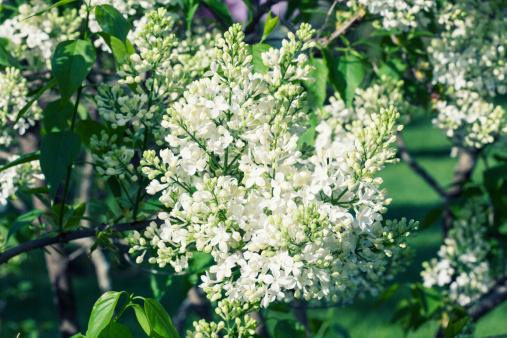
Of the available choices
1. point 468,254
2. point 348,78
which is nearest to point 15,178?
point 348,78

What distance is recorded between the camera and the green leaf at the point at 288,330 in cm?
162

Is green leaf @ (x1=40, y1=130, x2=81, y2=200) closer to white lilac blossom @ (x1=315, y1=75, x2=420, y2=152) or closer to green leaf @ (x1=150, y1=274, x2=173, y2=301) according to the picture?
green leaf @ (x1=150, y1=274, x2=173, y2=301)

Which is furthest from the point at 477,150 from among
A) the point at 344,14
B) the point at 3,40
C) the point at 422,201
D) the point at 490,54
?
the point at 422,201

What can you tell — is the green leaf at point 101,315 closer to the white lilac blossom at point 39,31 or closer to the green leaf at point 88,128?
the green leaf at point 88,128

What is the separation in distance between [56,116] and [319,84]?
2.70 ft

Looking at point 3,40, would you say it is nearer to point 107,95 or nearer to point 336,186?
point 107,95

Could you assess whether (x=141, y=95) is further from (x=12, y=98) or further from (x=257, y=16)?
(x=257, y=16)

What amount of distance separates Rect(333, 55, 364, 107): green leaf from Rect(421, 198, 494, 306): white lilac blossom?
1207 millimetres

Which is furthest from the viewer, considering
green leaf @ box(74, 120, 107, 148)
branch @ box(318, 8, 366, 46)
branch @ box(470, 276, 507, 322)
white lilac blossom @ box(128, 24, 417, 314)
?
branch @ box(470, 276, 507, 322)

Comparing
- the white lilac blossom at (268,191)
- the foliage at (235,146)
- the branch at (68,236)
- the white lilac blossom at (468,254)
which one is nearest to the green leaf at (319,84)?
the foliage at (235,146)

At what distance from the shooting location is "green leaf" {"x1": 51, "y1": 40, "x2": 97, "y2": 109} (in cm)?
117

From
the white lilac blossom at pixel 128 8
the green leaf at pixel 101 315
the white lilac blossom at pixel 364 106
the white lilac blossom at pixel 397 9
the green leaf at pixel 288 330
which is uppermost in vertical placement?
the white lilac blossom at pixel 128 8

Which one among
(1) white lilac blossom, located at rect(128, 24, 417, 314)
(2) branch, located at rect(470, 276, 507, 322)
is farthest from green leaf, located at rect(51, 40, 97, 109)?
(2) branch, located at rect(470, 276, 507, 322)

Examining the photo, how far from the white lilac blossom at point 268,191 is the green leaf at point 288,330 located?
55cm
